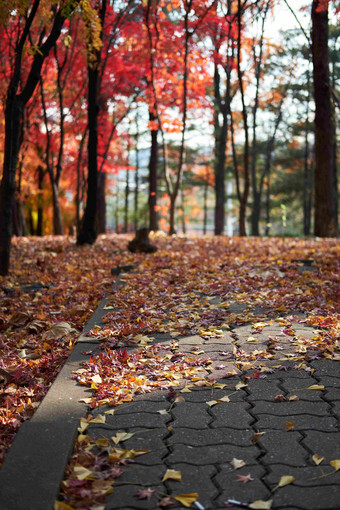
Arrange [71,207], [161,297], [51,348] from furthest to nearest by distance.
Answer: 1. [71,207]
2. [161,297]
3. [51,348]

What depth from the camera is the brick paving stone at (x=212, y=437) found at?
2586mm

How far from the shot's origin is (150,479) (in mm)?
Answer: 2242

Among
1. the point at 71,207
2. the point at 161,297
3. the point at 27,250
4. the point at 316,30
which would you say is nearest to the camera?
the point at 161,297

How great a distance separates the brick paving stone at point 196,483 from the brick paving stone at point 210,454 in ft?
0.14

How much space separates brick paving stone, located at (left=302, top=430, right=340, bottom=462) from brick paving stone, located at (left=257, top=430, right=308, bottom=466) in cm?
4

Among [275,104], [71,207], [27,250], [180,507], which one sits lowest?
[180,507]

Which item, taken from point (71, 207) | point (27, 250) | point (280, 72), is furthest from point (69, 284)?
point (280, 72)

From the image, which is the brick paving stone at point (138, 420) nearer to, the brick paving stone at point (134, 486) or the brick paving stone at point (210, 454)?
the brick paving stone at point (210, 454)

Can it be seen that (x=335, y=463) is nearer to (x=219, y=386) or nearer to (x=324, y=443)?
(x=324, y=443)

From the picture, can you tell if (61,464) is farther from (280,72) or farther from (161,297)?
(280,72)

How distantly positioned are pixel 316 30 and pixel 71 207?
52.0ft

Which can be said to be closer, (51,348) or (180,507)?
(180,507)

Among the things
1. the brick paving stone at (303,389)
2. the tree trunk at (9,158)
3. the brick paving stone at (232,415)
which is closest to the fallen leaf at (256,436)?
the brick paving stone at (232,415)

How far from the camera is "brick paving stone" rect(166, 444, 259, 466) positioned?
2.40m
